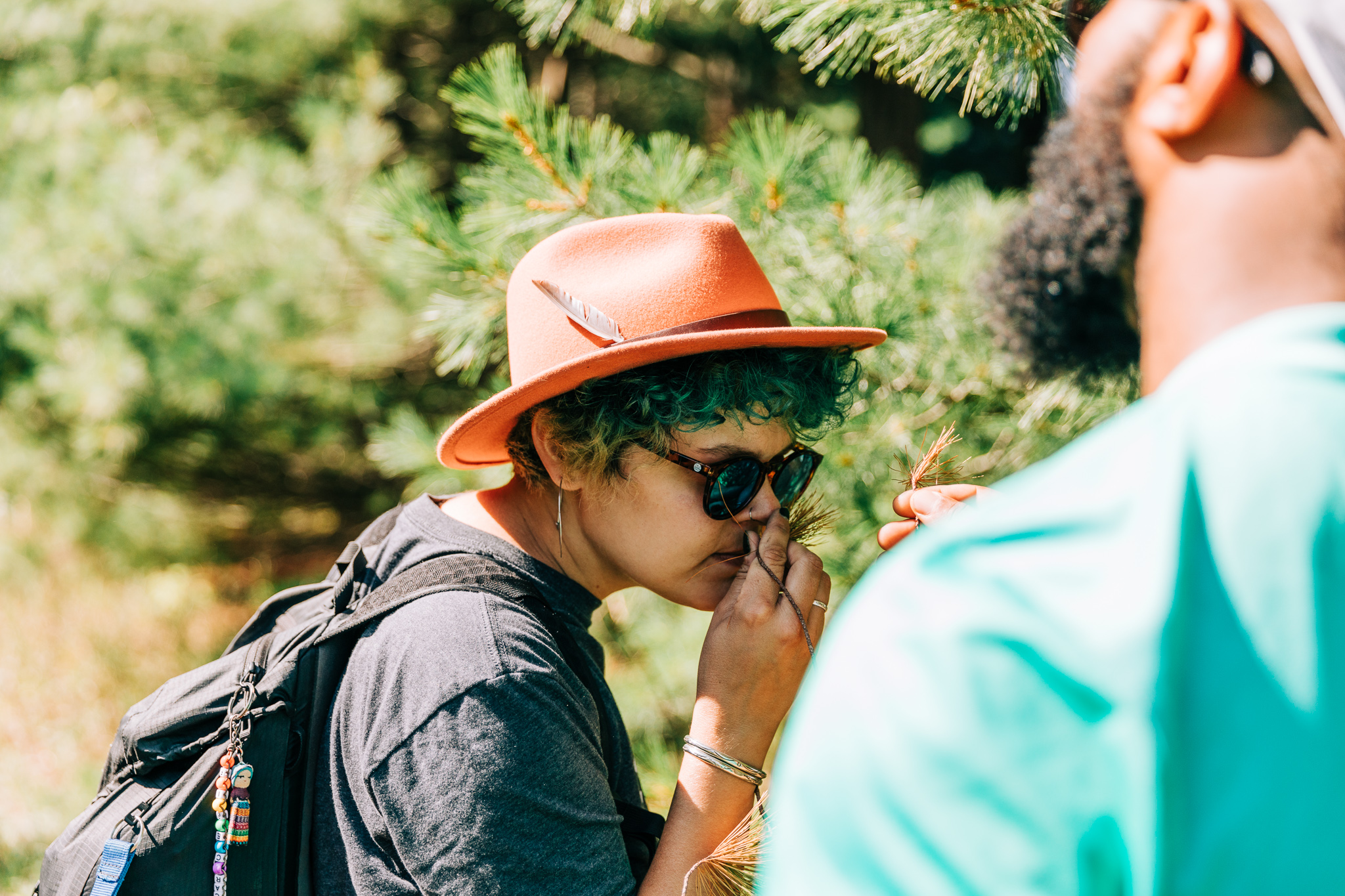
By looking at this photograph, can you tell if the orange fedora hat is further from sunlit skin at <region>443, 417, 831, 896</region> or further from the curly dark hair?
the curly dark hair

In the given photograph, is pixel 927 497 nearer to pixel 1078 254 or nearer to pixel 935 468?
pixel 935 468

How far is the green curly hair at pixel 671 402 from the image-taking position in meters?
1.35

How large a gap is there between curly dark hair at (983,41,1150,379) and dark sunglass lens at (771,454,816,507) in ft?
1.55

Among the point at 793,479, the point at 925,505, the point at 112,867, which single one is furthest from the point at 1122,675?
the point at 112,867

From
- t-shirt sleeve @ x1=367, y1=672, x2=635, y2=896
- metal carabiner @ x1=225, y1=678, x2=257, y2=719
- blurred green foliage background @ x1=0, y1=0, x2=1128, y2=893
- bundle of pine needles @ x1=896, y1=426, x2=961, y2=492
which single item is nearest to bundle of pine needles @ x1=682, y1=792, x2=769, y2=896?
Result: t-shirt sleeve @ x1=367, y1=672, x2=635, y2=896

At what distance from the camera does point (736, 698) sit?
1.26 meters

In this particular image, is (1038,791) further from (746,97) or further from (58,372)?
(746,97)

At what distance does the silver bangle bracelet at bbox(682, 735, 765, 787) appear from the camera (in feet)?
4.04

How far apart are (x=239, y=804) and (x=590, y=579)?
605mm

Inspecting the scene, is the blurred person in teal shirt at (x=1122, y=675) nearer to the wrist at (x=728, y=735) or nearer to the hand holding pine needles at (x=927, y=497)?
the hand holding pine needles at (x=927, y=497)

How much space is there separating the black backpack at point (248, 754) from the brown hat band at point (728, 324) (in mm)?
439

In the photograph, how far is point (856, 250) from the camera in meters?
2.02

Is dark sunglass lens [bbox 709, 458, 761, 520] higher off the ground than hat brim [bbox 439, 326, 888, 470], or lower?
lower

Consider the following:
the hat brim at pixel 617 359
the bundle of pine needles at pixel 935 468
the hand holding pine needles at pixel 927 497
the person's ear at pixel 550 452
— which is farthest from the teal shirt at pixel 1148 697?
the person's ear at pixel 550 452
